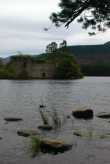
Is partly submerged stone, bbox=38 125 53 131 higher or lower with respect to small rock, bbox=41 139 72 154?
lower

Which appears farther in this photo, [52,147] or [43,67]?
[43,67]

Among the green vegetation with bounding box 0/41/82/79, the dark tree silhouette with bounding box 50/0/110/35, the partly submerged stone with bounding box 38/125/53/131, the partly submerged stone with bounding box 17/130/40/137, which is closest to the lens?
the dark tree silhouette with bounding box 50/0/110/35

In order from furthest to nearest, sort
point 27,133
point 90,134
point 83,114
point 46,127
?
point 83,114
point 46,127
point 90,134
point 27,133

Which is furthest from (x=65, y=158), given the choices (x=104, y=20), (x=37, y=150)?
(x=104, y=20)

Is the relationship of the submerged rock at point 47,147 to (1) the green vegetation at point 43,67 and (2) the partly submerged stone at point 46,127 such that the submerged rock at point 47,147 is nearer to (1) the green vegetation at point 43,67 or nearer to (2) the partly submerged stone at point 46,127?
(2) the partly submerged stone at point 46,127

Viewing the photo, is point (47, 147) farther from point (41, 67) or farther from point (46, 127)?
point (41, 67)

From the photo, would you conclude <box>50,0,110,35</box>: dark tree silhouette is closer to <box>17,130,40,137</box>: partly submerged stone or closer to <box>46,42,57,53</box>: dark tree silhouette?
<box>17,130,40,137</box>: partly submerged stone

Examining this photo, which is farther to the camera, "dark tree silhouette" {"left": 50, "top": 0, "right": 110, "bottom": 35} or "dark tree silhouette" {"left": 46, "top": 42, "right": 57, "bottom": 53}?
"dark tree silhouette" {"left": 46, "top": 42, "right": 57, "bottom": 53}

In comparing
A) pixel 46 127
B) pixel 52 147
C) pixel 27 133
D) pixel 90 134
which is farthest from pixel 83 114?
pixel 52 147

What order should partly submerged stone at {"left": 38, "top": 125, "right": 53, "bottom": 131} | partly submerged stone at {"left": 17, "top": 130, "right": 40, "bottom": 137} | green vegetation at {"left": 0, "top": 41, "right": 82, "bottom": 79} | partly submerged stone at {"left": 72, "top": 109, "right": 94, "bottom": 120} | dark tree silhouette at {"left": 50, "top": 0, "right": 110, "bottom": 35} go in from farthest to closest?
green vegetation at {"left": 0, "top": 41, "right": 82, "bottom": 79}
partly submerged stone at {"left": 72, "top": 109, "right": 94, "bottom": 120}
partly submerged stone at {"left": 38, "top": 125, "right": 53, "bottom": 131}
partly submerged stone at {"left": 17, "top": 130, "right": 40, "bottom": 137}
dark tree silhouette at {"left": 50, "top": 0, "right": 110, "bottom": 35}

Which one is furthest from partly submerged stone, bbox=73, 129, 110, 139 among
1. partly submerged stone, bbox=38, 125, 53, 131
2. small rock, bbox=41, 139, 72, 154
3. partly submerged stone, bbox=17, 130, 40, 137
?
small rock, bbox=41, 139, 72, 154

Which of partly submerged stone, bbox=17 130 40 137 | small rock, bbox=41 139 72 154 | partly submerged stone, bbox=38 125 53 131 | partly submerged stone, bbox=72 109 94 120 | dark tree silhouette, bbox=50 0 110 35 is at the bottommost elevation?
partly submerged stone, bbox=72 109 94 120

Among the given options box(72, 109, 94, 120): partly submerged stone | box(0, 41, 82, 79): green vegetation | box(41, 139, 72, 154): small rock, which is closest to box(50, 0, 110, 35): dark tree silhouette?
box(41, 139, 72, 154): small rock

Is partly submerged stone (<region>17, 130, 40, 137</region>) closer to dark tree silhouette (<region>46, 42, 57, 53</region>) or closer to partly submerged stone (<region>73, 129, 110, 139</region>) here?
partly submerged stone (<region>73, 129, 110, 139</region>)
